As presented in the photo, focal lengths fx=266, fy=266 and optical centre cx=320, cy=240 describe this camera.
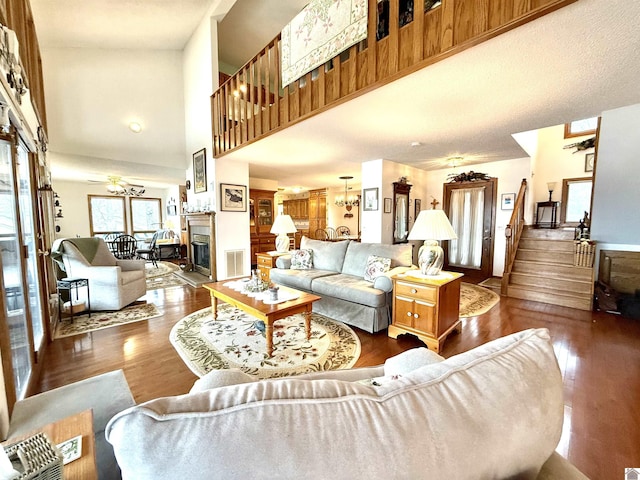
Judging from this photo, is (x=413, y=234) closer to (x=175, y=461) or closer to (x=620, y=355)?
(x=620, y=355)

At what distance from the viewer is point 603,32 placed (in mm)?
1747

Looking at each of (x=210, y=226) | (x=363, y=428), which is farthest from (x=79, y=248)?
(x=363, y=428)

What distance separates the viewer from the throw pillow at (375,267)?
316 centimetres

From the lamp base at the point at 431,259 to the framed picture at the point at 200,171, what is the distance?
4.33 metres

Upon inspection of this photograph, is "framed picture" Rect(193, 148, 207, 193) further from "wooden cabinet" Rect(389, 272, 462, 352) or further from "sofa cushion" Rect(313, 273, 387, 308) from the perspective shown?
"wooden cabinet" Rect(389, 272, 462, 352)

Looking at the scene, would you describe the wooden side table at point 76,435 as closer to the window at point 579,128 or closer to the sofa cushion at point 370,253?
the sofa cushion at point 370,253

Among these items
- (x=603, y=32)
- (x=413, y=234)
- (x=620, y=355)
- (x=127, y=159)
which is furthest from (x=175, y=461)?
(x=127, y=159)

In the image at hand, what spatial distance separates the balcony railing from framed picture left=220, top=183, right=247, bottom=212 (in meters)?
1.46

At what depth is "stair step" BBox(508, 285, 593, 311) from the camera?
11.8 ft

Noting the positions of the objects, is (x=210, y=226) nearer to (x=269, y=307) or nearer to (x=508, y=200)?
(x=269, y=307)

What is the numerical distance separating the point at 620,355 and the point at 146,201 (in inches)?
459

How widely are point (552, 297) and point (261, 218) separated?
6.04m

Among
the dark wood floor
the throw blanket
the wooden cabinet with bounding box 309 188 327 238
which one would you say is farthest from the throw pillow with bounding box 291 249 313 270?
the wooden cabinet with bounding box 309 188 327 238

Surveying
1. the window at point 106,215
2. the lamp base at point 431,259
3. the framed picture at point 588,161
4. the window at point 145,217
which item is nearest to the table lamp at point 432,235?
the lamp base at point 431,259
